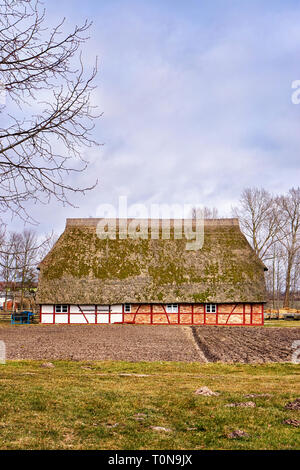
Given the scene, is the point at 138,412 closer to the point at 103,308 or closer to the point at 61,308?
the point at 103,308

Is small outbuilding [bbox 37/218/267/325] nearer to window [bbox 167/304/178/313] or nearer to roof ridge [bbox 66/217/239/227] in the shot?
window [bbox 167/304/178/313]

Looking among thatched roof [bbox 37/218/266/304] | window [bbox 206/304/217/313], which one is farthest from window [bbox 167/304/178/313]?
window [bbox 206/304/217/313]

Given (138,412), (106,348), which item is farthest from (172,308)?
(138,412)

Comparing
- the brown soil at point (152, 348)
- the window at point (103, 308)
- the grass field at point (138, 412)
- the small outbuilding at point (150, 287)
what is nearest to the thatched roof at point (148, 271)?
the small outbuilding at point (150, 287)

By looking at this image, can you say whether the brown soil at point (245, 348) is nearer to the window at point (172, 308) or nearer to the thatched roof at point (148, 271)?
the window at point (172, 308)

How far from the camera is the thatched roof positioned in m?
37.1

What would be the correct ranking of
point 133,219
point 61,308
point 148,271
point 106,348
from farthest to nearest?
point 133,219 → point 148,271 → point 61,308 → point 106,348

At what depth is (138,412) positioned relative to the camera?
7.75 meters

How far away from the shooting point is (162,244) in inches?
1635

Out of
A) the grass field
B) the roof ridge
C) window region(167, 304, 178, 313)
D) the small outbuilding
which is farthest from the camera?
the roof ridge

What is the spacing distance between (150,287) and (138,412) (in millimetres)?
29812

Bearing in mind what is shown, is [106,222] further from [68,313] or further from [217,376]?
[217,376]

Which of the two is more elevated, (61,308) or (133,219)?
(133,219)
